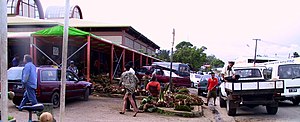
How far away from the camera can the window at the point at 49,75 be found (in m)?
10.7

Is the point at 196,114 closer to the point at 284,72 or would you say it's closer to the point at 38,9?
the point at 284,72

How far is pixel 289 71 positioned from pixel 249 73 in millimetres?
2009

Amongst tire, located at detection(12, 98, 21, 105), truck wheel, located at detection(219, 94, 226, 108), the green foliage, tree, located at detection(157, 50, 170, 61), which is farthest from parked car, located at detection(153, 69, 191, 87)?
tree, located at detection(157, 50, 170, 61)

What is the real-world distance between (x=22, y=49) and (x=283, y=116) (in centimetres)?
1729

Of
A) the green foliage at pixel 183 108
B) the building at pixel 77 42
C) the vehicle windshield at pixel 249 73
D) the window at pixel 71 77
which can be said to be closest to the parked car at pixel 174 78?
the building at pixel 77 42

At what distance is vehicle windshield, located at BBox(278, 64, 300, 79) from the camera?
1405cm

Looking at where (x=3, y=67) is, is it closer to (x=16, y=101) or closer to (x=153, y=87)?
(x=16, y=101)

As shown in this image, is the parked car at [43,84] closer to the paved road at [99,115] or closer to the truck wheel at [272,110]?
the paved road at [99,115]

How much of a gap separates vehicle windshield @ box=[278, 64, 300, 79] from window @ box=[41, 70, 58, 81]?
32.8 feet

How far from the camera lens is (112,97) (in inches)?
606

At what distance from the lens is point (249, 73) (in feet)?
45.5

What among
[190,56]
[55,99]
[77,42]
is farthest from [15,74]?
[190,56]

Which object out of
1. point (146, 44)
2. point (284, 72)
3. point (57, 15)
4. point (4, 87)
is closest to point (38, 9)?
point (57, 15)

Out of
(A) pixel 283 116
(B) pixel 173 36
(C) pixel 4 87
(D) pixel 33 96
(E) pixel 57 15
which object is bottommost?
(A) pixel 283 116
